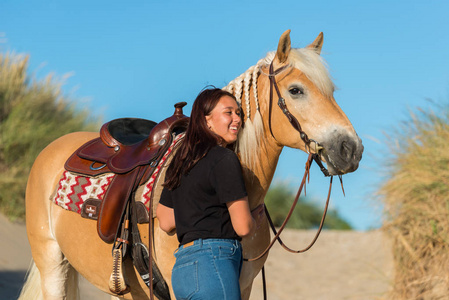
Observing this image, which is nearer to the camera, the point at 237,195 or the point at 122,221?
the point at 237,195

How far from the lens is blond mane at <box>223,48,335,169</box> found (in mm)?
2672

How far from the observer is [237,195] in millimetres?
2041

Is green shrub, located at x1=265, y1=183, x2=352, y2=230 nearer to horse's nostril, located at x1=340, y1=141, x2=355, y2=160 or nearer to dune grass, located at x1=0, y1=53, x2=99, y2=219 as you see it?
dune grass, located at x1=0, y1=53, x2=99, y2=219

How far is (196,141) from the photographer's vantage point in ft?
7.39

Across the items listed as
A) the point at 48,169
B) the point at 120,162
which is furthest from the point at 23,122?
the point at 120,162

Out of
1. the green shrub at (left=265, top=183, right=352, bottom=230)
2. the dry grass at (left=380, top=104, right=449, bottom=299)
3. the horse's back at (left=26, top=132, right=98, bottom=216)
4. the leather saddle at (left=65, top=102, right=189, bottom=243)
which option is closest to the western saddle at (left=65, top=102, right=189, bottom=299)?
the leather saddle at (left=65, top=102, right=189, bottom=243)

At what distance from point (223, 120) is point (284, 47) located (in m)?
0.69

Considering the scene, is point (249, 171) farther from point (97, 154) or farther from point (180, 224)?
point (97, 154)

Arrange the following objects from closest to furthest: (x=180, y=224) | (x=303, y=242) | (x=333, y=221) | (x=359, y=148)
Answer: (x=180, y=224) → (x=359, y=148) → (x=303, y=242) → (x=333, y=221)

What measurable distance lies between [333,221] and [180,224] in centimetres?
1167

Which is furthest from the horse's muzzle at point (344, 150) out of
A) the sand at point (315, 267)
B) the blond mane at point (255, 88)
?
the sand at point (315, 267)

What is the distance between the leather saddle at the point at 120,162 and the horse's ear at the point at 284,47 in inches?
29.9

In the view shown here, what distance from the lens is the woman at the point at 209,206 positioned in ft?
6.70

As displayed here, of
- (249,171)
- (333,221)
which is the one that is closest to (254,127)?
(249,171)
